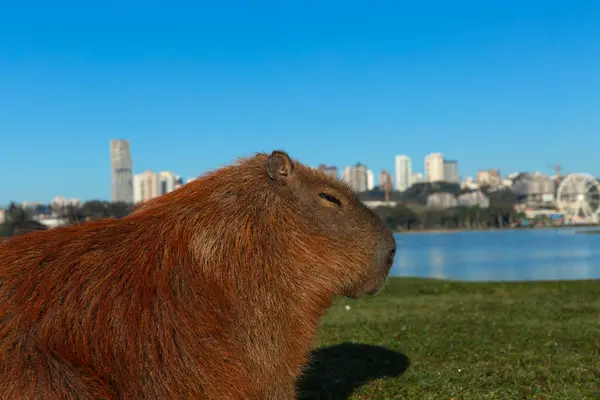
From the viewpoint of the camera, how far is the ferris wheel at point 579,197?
167250 mm

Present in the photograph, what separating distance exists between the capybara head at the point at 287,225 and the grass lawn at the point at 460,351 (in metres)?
3.00

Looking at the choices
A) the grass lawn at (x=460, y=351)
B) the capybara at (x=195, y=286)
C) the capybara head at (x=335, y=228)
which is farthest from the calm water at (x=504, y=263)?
the capybara at (x=195, y=286)

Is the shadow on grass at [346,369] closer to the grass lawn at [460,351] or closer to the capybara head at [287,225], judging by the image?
the grass lawn at [460,351]

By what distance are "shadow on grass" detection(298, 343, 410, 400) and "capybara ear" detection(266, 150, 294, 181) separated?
2.83 meters

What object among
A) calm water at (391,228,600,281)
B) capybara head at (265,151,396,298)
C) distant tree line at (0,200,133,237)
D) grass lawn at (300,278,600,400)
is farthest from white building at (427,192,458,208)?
capybara head at (265,151,396,298)

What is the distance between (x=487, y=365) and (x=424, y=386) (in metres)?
1.47

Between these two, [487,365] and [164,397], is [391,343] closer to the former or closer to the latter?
[487,365]

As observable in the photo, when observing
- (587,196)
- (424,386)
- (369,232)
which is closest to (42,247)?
(369,232)

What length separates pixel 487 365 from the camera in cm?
808

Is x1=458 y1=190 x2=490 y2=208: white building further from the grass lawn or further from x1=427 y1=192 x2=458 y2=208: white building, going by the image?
the grass lawn

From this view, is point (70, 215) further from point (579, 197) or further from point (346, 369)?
point (579, 197)

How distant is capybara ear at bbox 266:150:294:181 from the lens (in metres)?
4.16

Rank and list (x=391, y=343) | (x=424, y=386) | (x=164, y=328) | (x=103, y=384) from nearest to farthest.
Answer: (x=103, y=384), (x=164, y=328), (x=424, y=386), (x=391, y=343)

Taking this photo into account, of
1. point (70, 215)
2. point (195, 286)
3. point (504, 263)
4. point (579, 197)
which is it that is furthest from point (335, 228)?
point (579, 197)
